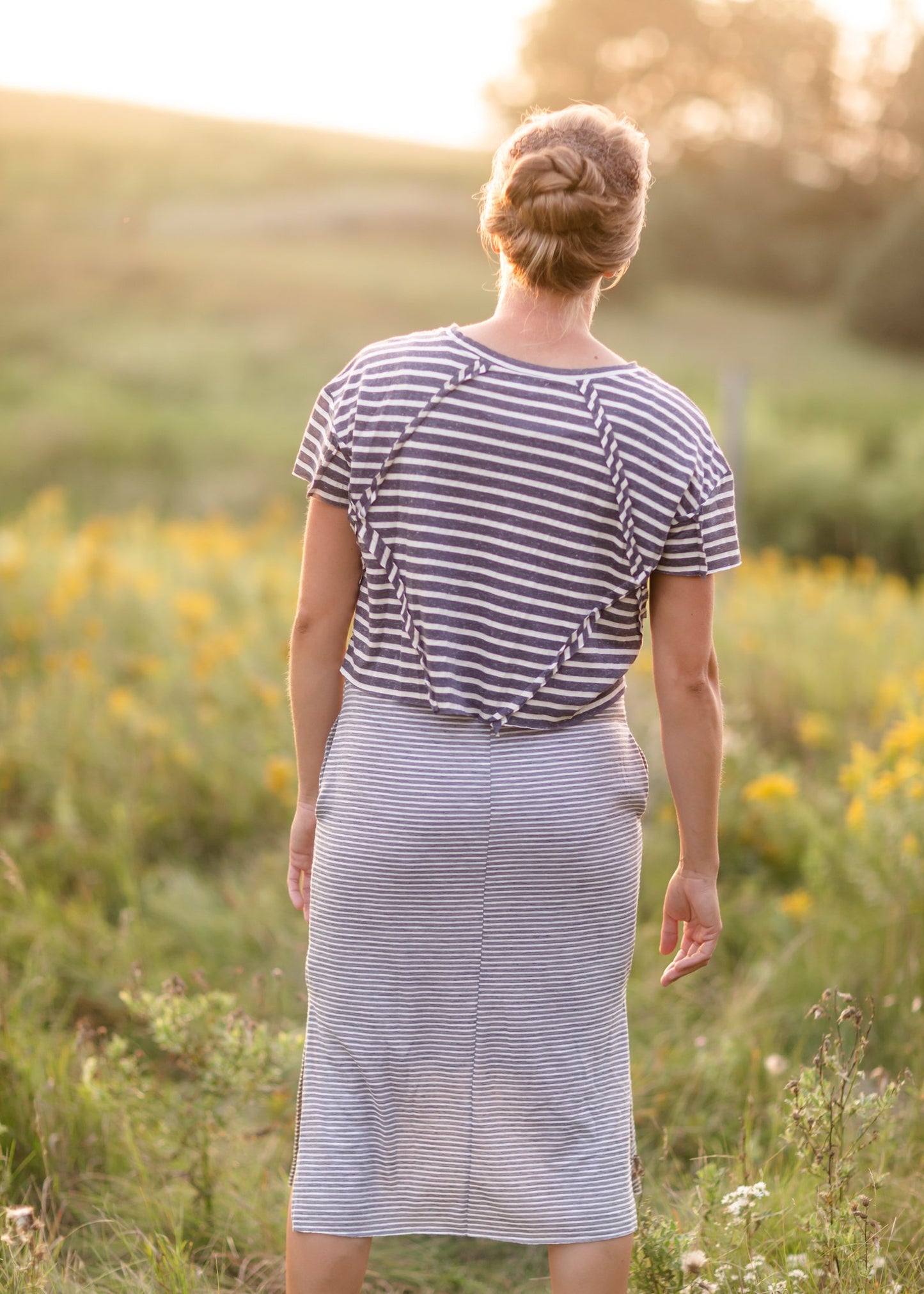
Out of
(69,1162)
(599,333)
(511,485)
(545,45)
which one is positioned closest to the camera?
(511,485)

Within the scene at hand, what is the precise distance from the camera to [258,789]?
3887 millimetres

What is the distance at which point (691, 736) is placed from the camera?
1.52 m

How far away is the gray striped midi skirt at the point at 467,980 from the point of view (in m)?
1.47

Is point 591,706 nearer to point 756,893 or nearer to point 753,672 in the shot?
point 756,893

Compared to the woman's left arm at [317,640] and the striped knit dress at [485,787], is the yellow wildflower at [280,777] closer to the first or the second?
the woman's left arm at [317,640]

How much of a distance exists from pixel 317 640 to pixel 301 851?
1.09ft

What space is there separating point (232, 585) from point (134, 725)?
6.16 ft

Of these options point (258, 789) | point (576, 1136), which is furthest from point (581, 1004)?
point (258, 789)

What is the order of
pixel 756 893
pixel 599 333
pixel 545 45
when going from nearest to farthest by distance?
pixel 756 893
pixel 599 333
pixel 545 45

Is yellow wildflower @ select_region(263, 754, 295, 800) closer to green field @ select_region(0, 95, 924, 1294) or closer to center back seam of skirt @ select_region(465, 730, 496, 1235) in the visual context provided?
green field @ select_region(0, 95, 924, 1294)

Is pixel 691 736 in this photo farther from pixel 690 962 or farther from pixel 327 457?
pixel 327 457

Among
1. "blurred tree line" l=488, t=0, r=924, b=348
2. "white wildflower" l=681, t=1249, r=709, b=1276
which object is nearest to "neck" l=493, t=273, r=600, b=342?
"white wildflower" l=681, t=1249, r=709, b=1276

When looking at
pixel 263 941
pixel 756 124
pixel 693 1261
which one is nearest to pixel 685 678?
pixel 693 1261

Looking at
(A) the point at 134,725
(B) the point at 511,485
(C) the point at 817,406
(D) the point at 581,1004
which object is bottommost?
(A) the point at 134,725
